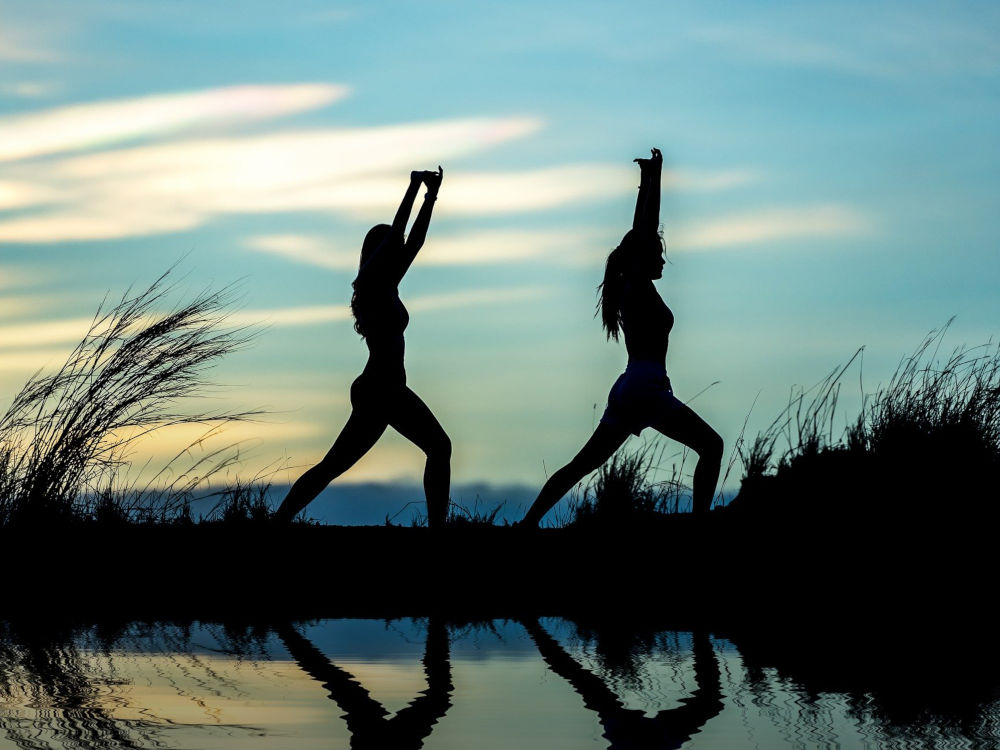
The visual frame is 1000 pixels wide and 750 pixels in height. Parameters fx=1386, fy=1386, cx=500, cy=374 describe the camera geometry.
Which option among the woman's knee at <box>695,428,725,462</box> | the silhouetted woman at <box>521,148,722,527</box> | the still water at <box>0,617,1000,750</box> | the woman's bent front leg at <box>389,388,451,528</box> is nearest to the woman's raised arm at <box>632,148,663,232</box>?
the silhouetted woman at <box>521,148,722,527</box>

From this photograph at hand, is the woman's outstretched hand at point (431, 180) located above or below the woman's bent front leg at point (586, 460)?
above

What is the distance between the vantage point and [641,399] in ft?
24.3

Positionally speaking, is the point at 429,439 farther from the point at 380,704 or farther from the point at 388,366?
the point at 380,704

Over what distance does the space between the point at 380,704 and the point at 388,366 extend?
145 inches

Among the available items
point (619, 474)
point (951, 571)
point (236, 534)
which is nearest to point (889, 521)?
point (951, 571)

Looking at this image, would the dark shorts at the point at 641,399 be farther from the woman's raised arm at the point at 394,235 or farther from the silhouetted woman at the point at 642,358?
the woman's raised arm at the point at 394,235

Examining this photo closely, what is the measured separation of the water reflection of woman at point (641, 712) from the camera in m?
3.52

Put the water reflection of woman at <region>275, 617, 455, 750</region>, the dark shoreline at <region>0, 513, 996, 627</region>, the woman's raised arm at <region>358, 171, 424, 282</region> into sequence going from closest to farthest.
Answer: the water reflection of woman at <region>275, 617, 455, 750</region> → the dark shoreline at <region>0, 513, 996, 627</region> → the woman's raised arm at <region>358, 171, 424, 282</region>

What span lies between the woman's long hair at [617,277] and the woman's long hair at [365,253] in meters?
1.23

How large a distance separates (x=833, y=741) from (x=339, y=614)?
3322 mm

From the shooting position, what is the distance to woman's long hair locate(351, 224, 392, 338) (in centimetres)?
754

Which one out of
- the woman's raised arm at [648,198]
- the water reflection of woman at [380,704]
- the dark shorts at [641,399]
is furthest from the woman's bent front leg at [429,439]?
the water reflection of woman at [380,704]

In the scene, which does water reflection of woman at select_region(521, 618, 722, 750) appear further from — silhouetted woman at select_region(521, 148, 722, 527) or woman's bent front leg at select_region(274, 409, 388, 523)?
woman's bent front leg at select_region(274, 409, 388, 523)

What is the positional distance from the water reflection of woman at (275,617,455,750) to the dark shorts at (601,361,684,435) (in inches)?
88.6
